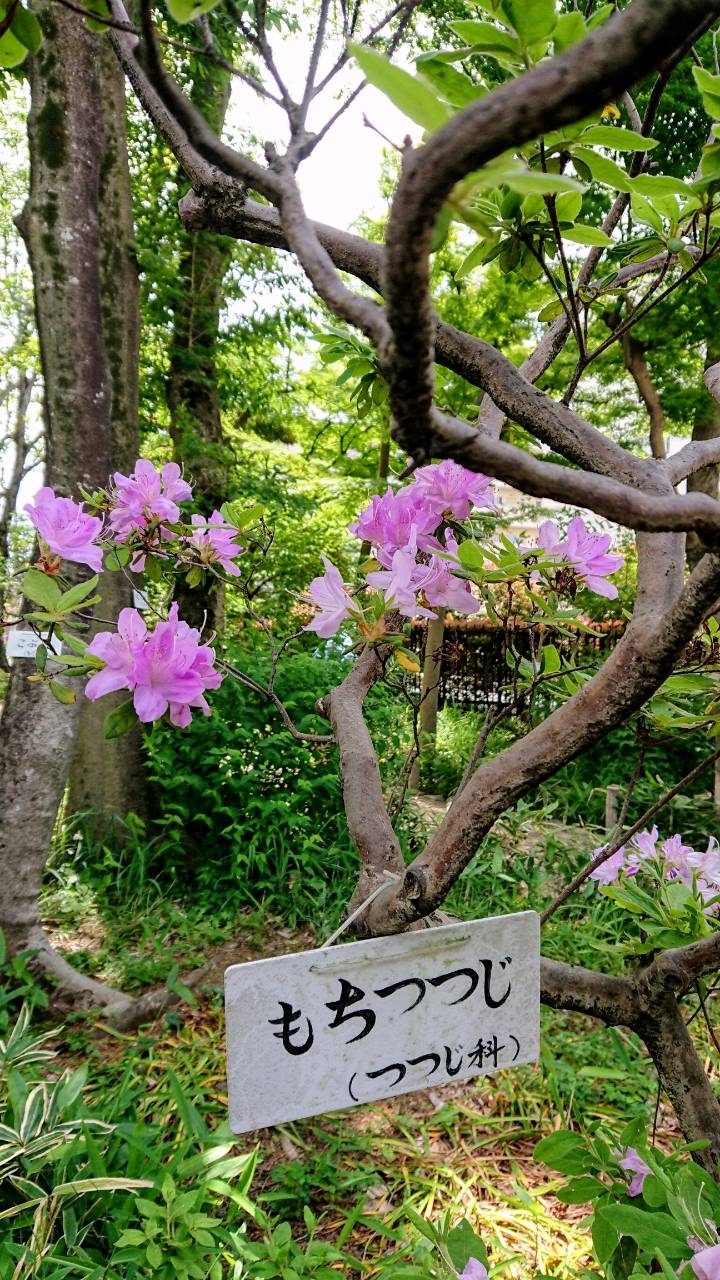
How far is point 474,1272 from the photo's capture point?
89 cm

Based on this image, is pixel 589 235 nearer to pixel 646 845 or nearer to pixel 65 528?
pixel 65 528

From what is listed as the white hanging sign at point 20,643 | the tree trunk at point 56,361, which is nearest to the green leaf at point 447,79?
the white hanging sign at point 20,643

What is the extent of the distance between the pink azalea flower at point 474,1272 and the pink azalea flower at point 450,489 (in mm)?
924

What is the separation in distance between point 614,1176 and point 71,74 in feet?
10.9

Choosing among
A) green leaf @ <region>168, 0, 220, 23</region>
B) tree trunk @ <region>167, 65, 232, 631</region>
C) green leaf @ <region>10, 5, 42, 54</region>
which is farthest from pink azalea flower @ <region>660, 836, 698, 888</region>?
tree trunk @ <region>167, 65, 232, 631</region>

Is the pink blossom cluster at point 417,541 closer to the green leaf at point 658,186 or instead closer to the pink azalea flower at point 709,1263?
the green leaf at point 658,186

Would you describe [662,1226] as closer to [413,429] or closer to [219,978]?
[413,429]

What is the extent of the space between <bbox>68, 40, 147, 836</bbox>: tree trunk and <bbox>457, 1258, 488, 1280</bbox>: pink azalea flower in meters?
2.61

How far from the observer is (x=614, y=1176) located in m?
1.00

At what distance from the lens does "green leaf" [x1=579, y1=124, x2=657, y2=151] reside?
55 cm

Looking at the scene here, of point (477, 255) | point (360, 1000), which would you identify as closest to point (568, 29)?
point (477, 255)

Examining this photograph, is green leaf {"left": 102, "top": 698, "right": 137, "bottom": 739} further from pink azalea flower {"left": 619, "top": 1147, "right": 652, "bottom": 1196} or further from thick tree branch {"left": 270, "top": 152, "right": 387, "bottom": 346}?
pink azalea flower {"left": 619, "top": 1147, "right": 652, "bottom": 1196}

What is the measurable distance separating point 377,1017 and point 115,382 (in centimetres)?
323

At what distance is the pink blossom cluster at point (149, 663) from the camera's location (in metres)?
0.73
